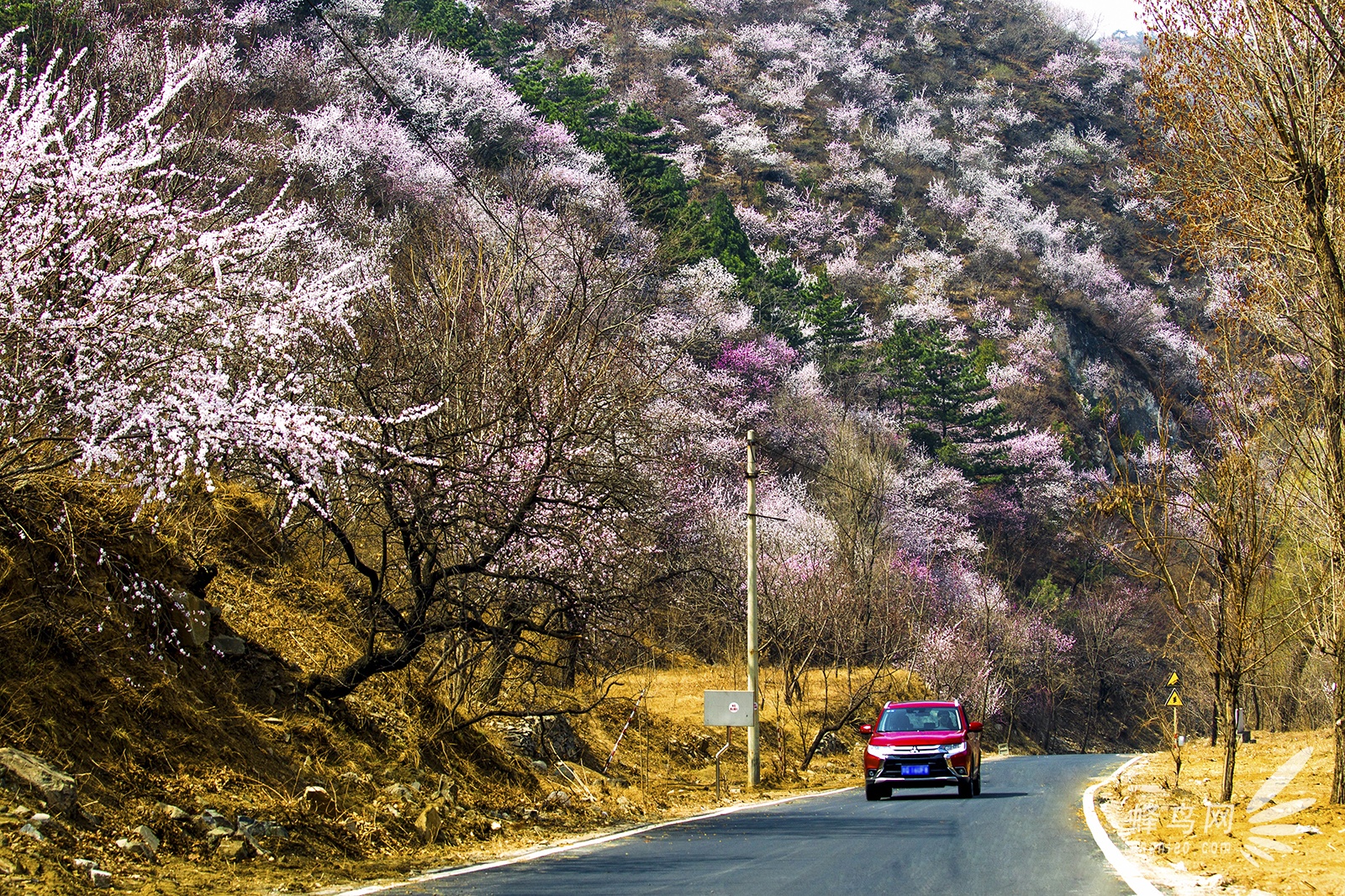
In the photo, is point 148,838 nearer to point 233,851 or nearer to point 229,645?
point 233,851

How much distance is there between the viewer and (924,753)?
19219 mm

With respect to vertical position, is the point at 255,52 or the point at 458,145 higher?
the point at 255,52

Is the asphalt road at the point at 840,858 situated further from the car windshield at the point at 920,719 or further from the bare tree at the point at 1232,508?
the bare tree at the point at 1232,508

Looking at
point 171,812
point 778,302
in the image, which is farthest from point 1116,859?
point 778,302

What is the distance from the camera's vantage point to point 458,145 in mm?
49125

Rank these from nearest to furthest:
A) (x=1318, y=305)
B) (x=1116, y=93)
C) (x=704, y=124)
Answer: (x=1318, y=305), (x=704, y=124), (x=1116, y=93)

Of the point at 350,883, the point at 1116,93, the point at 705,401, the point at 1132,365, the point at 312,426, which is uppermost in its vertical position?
the point at 1116,93

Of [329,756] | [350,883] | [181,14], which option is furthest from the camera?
[181,14]

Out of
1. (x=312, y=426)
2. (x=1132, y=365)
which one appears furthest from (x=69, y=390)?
(x=1132, y=365)

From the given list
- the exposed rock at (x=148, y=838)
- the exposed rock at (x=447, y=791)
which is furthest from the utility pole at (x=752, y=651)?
the exposed rock at (x=148, y=838)

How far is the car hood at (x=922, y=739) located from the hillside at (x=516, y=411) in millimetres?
4175

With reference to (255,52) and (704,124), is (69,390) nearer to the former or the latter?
(255,52)

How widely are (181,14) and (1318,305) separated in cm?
3681

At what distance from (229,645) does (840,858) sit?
645 centimetres
